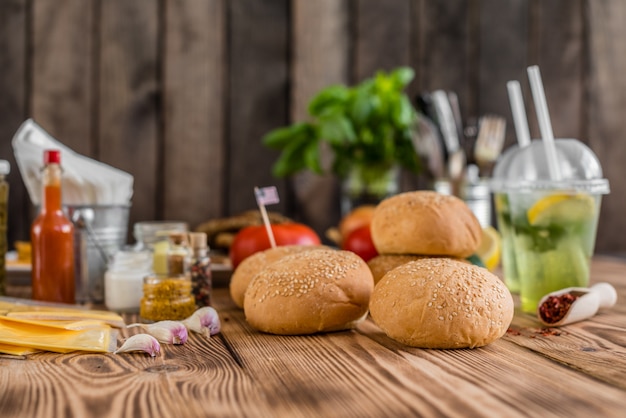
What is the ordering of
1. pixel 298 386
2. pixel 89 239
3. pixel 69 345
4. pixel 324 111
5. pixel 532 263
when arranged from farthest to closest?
pixel 324 111 < pixel 89 239 < pixel 532 263 < pixel 69 345 < pixel 298 386

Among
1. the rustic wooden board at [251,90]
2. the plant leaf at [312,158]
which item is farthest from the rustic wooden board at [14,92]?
the plant leaf at [312,158]

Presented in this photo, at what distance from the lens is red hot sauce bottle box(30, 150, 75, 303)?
1359mm

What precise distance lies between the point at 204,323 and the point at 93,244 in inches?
17.4

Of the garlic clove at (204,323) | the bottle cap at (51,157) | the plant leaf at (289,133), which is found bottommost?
the garlic clove at (204,323)

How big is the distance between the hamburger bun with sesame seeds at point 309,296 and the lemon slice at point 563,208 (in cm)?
35

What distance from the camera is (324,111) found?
218cm

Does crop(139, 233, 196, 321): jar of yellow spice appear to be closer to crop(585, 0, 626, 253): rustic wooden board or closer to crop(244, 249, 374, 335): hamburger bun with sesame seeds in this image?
crop(244, 249, 374, 335): hamburger bun with sesame seeds

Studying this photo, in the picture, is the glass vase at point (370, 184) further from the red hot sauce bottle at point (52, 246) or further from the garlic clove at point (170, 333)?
the garlic clove at point (170, 333)

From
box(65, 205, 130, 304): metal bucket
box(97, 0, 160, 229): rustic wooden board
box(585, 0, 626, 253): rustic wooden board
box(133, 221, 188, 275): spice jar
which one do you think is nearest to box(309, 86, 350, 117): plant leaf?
box(97, 0, 160, 229): rustic wooden board

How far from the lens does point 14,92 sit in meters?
2.30

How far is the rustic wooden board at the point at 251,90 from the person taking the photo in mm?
2443

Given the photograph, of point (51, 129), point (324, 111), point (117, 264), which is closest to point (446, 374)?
point (117, 264)

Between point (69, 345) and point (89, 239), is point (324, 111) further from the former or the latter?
point (69, 345)

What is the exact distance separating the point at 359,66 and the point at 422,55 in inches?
9.4
